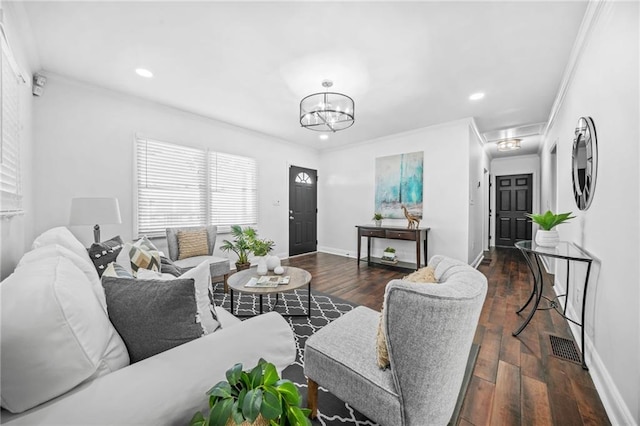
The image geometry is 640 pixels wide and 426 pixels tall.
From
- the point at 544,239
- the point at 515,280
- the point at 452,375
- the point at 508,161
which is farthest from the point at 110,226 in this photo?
the point at 508,161

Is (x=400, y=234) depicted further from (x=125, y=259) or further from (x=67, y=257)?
(x=67, y=257)

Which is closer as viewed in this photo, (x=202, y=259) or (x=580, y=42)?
(x=580, y=42)

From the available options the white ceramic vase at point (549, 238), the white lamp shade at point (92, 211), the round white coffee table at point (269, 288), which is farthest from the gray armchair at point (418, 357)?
the white lamp shade at point (92, 211)

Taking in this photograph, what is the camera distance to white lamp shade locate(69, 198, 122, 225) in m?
2.50

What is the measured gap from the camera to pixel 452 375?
106 centimetres

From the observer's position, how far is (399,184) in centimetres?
498

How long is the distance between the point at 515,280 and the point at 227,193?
4.91 meters

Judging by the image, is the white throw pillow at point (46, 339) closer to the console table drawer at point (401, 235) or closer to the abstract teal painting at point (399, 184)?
the console table drawer at point (401, 235)

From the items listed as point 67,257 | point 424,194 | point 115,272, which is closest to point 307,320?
point 115,272

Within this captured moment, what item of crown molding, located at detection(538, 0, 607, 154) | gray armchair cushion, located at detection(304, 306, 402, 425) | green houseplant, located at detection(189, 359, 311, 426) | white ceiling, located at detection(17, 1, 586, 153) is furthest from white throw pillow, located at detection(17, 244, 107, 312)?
crown molding, located at detection(538, 0, 607, 154)

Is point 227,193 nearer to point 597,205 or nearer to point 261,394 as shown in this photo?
point 261,394

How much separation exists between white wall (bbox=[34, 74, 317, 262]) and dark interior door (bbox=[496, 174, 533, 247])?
752 centimetres

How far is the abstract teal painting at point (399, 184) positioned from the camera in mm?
4723

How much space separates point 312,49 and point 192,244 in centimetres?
278
